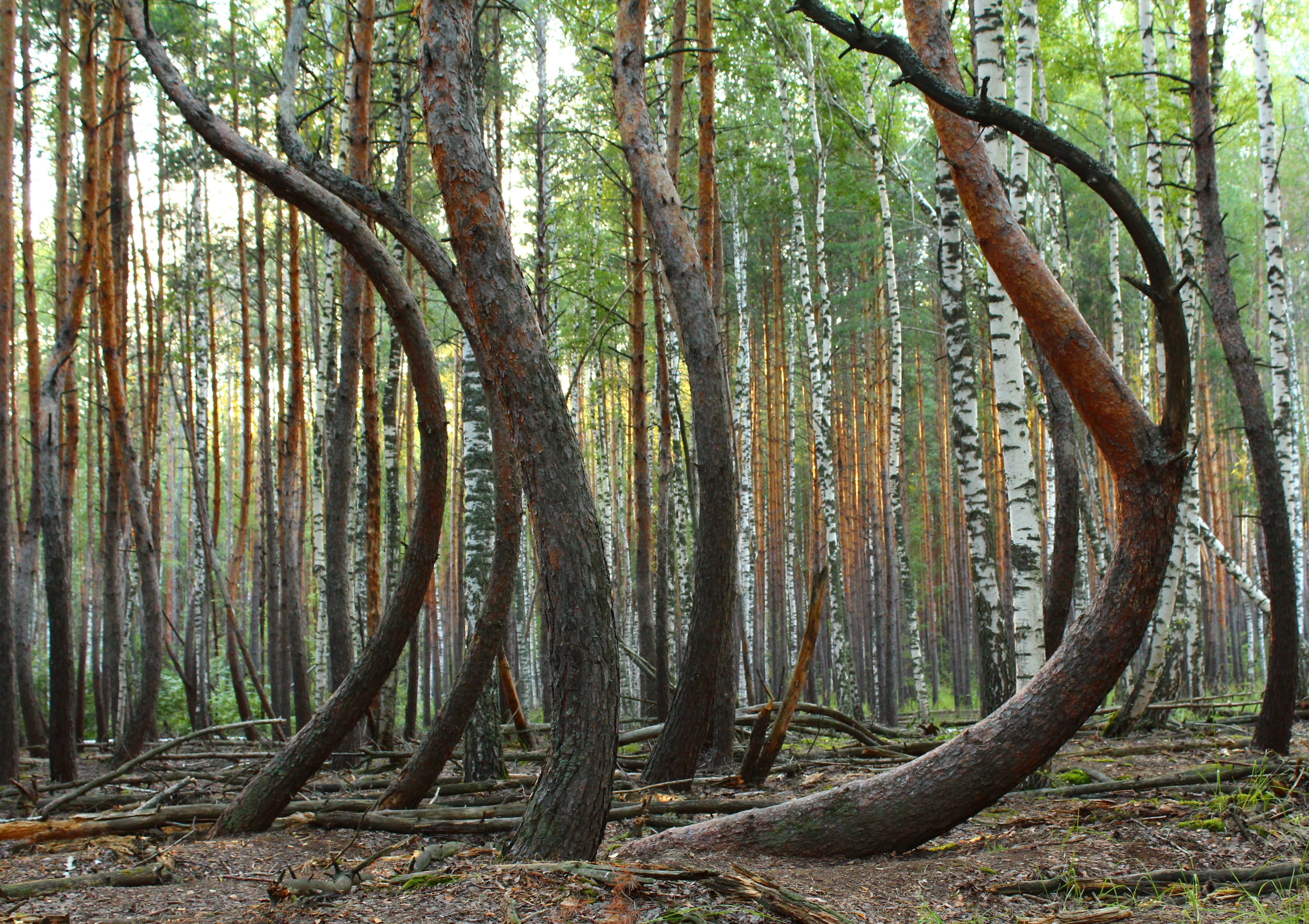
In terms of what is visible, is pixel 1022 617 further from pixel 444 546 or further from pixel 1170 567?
pixel 444 546

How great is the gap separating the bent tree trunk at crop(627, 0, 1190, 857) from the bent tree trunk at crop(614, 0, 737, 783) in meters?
1.13

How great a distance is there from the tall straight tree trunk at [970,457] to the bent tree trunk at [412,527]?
3.43m

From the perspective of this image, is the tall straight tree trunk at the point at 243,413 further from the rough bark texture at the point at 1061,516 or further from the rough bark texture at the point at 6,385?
the rough bark texture at the point at 1061,516

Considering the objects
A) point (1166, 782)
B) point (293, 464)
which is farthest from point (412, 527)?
point (293, 464)

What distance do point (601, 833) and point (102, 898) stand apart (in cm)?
182

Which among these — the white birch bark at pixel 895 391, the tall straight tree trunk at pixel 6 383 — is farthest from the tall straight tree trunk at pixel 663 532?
the white birch bark at pixel 895 391

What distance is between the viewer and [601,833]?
3.14 metres

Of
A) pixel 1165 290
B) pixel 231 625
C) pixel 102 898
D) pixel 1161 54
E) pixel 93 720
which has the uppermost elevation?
pixel 1161 54

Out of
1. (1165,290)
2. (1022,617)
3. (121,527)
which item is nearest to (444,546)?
(121,527)

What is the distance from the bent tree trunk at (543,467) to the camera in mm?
3066

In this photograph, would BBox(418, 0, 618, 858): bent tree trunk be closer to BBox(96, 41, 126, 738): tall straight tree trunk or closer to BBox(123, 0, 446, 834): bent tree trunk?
BBox(123, 0, 446, 834): bent tree trunk

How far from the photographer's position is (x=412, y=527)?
431 cm

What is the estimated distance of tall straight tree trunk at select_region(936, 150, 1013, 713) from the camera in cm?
540

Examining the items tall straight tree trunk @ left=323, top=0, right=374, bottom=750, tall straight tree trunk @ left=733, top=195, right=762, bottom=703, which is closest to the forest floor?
tall straight tree trunk @ left=323, top=0, right=374, bottom=750
